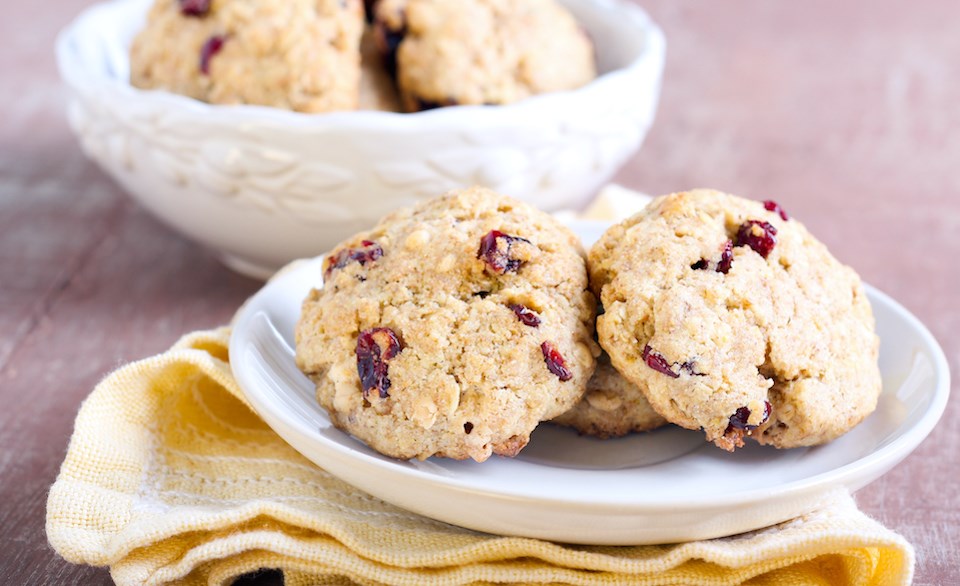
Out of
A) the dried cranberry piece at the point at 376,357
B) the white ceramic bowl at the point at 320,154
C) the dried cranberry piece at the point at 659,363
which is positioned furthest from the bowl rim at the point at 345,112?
the dried cranberry piece at the point at 659,363

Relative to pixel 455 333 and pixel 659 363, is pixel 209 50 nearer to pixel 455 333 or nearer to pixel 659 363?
pixel 455 333

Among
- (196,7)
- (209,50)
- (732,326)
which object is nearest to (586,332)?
(732,326)

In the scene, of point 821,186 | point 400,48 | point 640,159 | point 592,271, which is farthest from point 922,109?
point 592,271

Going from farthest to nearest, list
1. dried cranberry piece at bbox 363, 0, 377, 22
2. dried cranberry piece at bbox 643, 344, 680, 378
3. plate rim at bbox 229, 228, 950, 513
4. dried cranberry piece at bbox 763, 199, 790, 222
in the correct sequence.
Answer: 1. dried cranberry piece at bbox 363, 0, 377, 22
2. dried cranberry piece at bbox 763, 199, 790, 222
3. dried cranberry piece at bbox 643, 344, 680, 378
4. plate rim at bbox 229, 228, 950, 513

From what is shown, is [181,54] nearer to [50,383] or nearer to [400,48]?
[400,48]

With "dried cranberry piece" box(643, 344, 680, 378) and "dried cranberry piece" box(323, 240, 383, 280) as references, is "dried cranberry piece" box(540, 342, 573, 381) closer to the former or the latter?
"dried cranberry piece" box(643, 344, 680, 378)

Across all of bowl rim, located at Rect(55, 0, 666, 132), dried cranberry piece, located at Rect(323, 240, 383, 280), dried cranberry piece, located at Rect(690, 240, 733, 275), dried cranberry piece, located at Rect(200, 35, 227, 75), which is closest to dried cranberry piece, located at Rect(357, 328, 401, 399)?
dried cranberry piece, located at Rect(323, 240, 383, 280)

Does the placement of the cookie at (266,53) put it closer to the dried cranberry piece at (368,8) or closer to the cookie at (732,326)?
the dried cranberry piece at (368,8)
